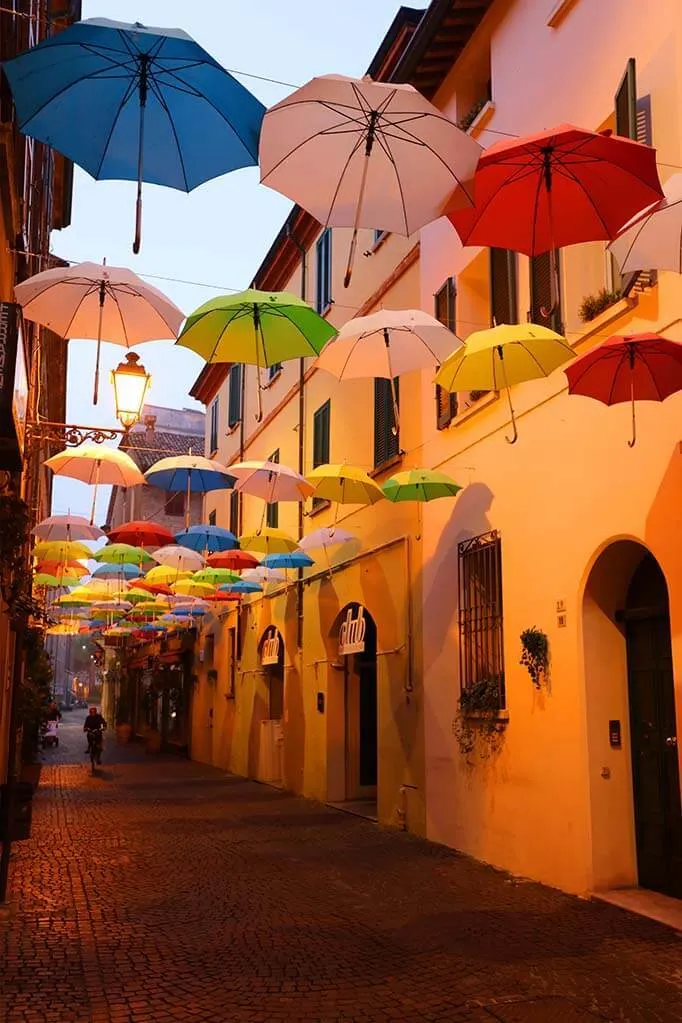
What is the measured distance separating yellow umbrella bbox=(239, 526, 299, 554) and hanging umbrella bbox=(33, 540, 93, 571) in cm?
377

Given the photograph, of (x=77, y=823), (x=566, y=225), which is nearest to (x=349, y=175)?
(x=566, y=225)

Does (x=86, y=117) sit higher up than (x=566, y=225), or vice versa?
(x=86, y=117)

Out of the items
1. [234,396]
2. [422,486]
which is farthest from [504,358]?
[234,396]

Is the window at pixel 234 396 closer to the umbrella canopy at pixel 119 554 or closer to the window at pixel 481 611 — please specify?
the umbrella canopy at pixel 119 554


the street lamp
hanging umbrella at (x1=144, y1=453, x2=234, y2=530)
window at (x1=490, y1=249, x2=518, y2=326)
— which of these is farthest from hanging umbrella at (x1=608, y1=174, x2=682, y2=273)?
hanging umbrella at (x1=144, y1=453, x2=234, y2=530)

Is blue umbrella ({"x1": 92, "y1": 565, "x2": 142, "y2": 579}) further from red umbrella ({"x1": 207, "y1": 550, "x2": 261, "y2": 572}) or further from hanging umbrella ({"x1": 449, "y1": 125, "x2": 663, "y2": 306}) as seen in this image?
hanging umbrella ({"x1": 449, "y1": 125, "x2": 663, "y2": 306})

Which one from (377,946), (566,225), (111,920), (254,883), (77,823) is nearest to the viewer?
(566,225)

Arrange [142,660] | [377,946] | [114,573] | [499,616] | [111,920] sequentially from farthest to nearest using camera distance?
1. [142,660]
2. [114,573]
3. [499,616]
4. [111,920]
5. [377,946]

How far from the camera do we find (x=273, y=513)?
73.4 ft

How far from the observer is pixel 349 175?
647 centimetres

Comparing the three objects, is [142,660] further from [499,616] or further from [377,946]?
[377,946]

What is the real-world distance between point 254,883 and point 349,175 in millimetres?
7598

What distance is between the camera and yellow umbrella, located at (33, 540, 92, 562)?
18.1 m

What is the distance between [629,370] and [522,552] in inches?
138
